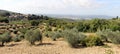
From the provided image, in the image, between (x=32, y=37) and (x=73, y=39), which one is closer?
(x=73, y=39)

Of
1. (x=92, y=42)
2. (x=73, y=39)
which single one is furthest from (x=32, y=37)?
(x=92, y=42)

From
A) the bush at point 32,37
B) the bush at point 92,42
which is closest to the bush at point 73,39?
the bush at point 92,42

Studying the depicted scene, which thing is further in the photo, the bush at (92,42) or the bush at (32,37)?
the bush at (32,37)

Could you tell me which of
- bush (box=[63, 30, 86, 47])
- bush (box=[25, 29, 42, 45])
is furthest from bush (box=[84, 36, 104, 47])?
bush (box=[25, 29, 42, 45])

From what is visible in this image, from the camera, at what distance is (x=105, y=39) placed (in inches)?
1010

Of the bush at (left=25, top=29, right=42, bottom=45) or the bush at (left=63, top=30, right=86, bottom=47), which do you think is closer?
the bush at (left=63, top=30, right=86, bottom=47)

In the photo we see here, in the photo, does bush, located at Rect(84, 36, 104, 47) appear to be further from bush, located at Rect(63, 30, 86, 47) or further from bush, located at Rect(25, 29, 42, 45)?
bush, located at Rect(25, 29, 42, 45)

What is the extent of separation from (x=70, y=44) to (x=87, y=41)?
1899 mm

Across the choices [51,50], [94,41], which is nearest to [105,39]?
[94,41]

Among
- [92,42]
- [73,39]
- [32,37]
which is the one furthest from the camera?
[32,37]

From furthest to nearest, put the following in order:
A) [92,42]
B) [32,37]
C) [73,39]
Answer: [32,37] < [73,39] < [92,42]

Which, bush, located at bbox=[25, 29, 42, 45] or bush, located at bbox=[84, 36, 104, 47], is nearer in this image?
bush, located at bbox=[84, 36, 104, 47]

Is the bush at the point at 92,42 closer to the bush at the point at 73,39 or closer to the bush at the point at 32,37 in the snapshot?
the bush at the point at 73,39

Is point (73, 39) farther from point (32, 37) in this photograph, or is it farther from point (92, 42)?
point (32, 37)
